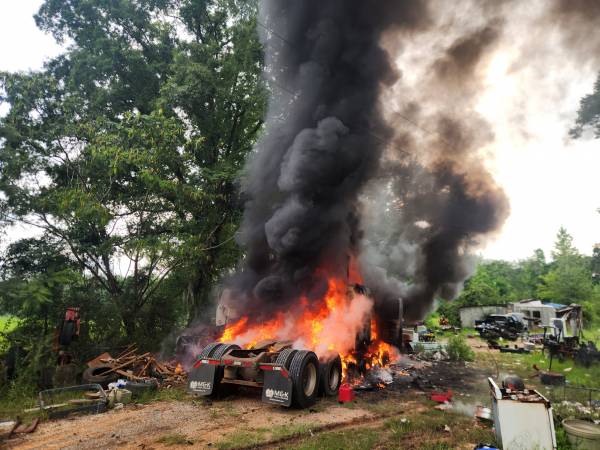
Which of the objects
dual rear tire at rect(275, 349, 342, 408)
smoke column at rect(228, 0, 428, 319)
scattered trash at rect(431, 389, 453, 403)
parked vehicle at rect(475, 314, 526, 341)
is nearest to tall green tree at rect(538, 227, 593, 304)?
parked vehicle at rect(475, 314, 526, 341)

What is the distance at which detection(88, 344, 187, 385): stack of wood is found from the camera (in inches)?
441

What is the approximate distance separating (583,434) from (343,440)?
3603 millimetres

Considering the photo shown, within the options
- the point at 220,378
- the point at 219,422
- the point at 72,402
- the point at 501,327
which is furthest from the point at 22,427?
the point at 501,327

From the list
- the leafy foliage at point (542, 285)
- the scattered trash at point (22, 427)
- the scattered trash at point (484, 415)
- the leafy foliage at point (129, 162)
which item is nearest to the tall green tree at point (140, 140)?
the leafy foliage at point (129, 162)

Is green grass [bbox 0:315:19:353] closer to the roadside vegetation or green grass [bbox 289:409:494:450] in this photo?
the roadside vegetation

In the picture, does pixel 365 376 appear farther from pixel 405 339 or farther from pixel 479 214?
pixel 479 214

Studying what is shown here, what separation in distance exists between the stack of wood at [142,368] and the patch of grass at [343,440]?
6171mm

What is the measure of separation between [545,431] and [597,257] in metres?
19.3

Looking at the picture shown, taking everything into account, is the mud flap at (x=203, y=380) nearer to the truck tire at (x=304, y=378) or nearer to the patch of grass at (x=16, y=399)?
the truck tire at (x=304, y=378)

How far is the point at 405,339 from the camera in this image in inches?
736

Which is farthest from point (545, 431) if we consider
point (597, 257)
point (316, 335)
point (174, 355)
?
point (597, 257)

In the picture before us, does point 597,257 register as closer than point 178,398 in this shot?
No

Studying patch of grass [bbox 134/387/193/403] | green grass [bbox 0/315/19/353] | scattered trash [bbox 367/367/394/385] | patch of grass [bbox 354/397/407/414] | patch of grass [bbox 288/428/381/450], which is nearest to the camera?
patch of grass [bbox 288/428/381/450]

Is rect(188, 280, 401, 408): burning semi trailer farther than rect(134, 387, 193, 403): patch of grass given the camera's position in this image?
No
